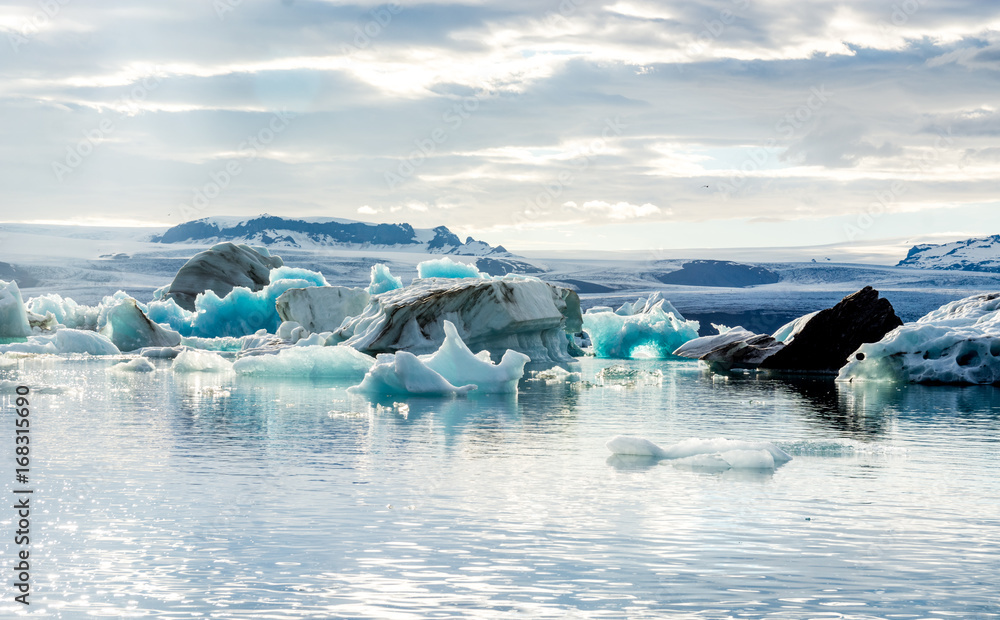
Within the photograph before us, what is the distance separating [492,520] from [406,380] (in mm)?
9052

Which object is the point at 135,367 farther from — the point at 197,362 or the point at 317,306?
the point at 317,306

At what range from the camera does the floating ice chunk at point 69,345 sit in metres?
26.7

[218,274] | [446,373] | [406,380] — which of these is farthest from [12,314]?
[406,380]

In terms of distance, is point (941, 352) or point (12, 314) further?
point (12, 314)

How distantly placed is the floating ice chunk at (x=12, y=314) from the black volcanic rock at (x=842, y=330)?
78.5 ft

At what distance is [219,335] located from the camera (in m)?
35.9

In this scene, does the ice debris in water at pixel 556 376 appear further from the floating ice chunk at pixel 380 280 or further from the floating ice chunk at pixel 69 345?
the floating ice chunk at pixel 69 345

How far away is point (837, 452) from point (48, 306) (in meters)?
35.3

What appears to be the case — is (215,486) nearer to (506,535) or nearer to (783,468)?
(506,535)

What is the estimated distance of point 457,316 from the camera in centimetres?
2328

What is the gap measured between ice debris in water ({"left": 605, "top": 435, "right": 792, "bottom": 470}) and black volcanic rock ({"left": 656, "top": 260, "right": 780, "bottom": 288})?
277 feet

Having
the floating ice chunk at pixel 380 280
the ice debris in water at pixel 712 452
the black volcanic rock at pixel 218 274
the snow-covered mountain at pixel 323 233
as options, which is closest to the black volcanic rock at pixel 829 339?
the floating ice chunk at pixel 380 280

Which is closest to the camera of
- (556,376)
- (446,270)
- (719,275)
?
(556,376)

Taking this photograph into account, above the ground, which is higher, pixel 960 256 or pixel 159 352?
pixel 960 256
